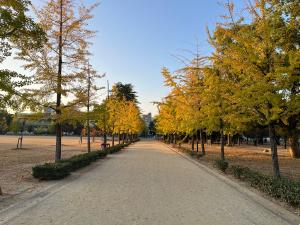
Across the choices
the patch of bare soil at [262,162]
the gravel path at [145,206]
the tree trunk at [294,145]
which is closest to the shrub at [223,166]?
the patch of bare soil at [262,162]

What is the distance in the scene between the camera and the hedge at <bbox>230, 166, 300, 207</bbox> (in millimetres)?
7648

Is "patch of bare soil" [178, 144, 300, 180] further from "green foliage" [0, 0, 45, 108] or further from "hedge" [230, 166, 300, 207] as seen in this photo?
"green foliage" [0, 0, 45, 108]

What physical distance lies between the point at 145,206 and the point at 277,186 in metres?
3.53

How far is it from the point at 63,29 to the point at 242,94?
9.55 meters

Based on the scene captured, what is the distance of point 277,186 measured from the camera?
28.0 ft

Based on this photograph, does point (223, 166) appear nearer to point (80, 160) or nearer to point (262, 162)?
point (80, 160)

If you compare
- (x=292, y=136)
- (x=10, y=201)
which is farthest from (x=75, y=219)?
(x=292, y=136)

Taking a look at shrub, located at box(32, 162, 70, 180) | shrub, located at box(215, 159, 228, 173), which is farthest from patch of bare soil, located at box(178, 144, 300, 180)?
shrub, located at box(32, 162, 70, 180)

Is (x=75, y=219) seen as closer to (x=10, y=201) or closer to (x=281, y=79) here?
(x=10, y=201)

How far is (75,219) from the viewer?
21.1ft

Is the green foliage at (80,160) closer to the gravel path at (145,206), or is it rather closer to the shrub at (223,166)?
the gravel path at (145,206)

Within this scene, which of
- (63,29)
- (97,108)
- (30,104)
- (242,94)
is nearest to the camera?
(242,94)

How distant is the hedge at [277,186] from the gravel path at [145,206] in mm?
365

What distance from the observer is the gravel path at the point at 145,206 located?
21.2 feet
